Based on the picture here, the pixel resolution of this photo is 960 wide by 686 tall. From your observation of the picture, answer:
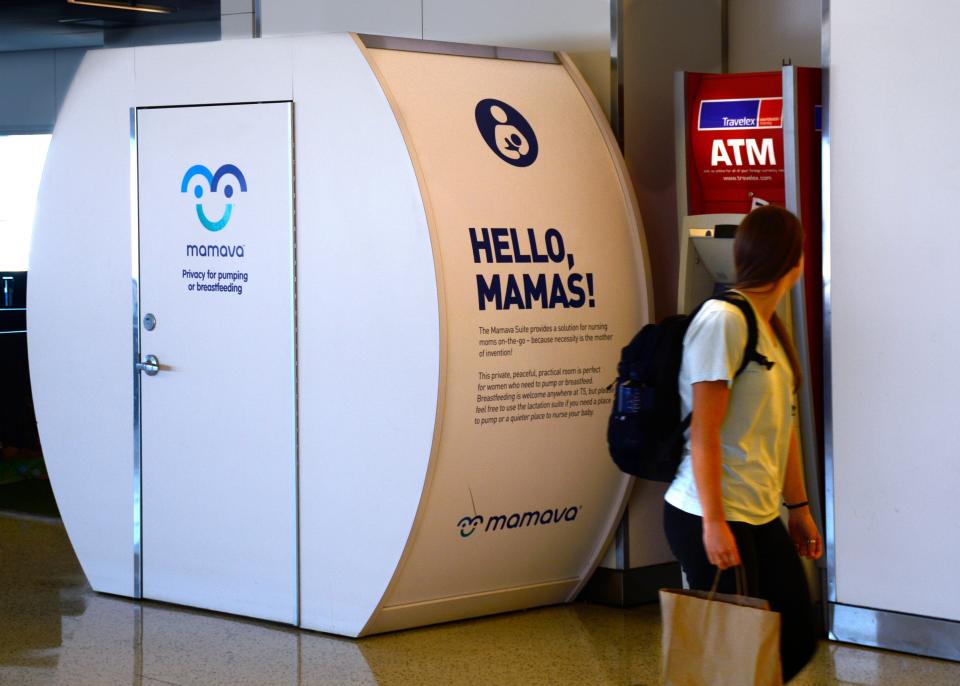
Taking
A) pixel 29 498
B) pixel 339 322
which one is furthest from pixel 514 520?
pixel 29 498

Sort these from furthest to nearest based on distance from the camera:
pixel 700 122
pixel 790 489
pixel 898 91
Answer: pixel 700 122 → pixel 898 91 → pixel 790 489

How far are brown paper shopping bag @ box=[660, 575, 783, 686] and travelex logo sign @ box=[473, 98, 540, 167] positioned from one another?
2116mm

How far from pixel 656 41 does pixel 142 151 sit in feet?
6.61

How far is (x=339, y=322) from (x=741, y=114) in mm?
1575

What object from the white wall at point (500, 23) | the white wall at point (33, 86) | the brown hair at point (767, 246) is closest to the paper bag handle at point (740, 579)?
the brown hair at point (767, 246)

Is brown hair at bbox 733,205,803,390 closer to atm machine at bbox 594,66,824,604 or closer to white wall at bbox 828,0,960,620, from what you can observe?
atm machine at bbox 594,66,824,604

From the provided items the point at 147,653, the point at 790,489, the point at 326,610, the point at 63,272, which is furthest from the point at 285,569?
the point at 790,489

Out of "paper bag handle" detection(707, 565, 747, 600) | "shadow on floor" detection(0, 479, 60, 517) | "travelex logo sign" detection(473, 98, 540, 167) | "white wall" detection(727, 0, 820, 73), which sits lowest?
"shadow on floor" detection(0, 479, 60, 517)

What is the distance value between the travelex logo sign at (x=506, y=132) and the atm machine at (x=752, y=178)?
1.76 ft

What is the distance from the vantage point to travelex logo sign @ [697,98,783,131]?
13.8 ft

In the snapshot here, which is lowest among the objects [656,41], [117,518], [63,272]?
[117,518]

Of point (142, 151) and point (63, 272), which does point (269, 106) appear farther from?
point (63, 272)

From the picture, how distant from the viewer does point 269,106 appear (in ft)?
14.2

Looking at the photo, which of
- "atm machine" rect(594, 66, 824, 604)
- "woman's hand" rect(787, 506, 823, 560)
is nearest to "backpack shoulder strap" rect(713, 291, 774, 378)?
"woman's hand" rect(787, 506, 823, 560)
